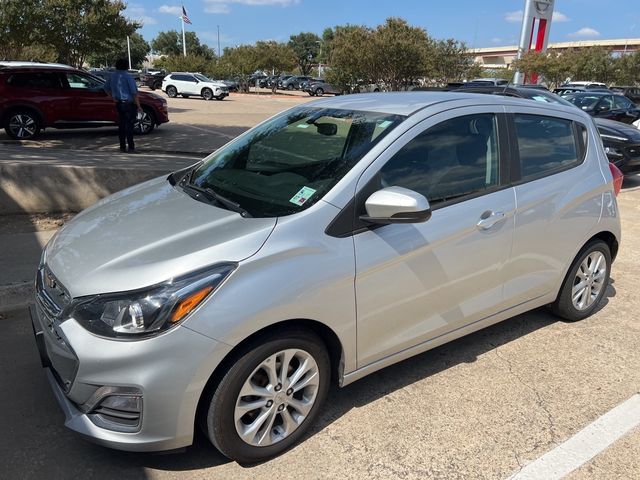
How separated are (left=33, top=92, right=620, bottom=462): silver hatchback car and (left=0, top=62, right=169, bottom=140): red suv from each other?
9.92 meters

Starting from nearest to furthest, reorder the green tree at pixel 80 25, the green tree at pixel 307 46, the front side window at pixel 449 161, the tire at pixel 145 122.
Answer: the front side window at pixel 449 161 < the tire at pixel 145 122 < the green tree at pixel 80 25 < the green tree at pixel 307 46

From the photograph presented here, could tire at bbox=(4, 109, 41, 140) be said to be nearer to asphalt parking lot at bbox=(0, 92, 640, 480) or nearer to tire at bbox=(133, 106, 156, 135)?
tire at bbox=(133, 106, 156, 135)

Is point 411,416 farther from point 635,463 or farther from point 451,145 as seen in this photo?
point 451,145

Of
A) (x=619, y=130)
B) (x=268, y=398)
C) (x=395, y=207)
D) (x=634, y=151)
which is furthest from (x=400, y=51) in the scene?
(x=268, y=398)

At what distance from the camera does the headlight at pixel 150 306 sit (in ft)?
7.43

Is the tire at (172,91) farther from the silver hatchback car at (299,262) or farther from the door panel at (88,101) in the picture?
the silver hatchback car at (299,262)

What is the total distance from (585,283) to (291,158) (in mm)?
2528

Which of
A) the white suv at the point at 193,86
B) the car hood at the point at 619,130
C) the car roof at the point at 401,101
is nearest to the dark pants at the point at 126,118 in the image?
the car roof at the point at 401,101

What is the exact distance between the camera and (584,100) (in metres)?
13.8

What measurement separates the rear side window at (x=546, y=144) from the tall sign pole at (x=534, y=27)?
1336 inches

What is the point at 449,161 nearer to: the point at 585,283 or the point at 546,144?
the point at 546,144

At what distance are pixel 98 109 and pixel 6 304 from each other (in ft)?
31.1

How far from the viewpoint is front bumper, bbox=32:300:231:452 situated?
2.25 meters

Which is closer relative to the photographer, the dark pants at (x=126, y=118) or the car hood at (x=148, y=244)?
the car hood at (x=148, y=244)
